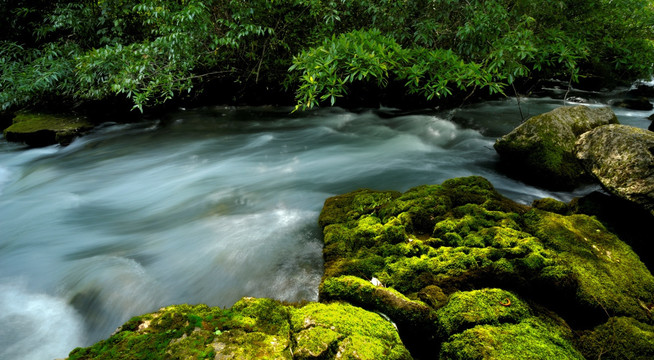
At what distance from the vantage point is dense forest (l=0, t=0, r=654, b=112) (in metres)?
5.32

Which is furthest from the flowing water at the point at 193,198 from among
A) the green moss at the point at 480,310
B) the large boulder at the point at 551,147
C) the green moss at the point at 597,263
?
the green moss at the point at 597,263

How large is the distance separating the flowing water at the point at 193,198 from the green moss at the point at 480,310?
1.16 meters

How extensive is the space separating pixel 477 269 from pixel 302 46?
266 inches

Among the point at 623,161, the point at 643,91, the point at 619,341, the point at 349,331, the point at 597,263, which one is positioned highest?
the point at 643,91

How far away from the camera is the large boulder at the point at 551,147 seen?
4.76 meters

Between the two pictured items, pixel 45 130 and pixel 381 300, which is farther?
pixel 45 130

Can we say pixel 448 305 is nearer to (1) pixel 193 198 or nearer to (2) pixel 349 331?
(2) pixel 349 331

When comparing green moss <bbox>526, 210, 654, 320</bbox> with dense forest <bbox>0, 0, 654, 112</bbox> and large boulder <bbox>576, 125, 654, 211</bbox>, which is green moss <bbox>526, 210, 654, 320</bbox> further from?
dense forest <bbox>0, 0, 654, 112</bbox>

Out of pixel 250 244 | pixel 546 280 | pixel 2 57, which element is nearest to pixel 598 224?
pixel 546 280

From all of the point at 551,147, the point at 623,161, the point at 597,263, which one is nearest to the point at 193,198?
the point at 597,263

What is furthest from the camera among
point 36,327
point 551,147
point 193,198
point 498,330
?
point 193,198

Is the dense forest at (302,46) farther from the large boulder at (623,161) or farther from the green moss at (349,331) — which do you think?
the green moss at (349,331)

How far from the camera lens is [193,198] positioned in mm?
5195

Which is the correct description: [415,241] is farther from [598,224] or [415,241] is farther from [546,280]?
[598,224]
